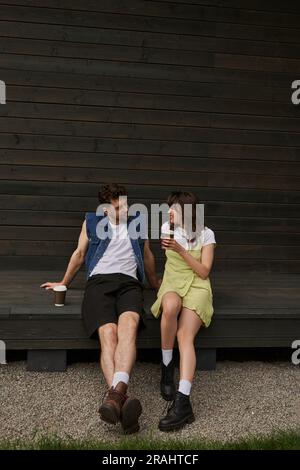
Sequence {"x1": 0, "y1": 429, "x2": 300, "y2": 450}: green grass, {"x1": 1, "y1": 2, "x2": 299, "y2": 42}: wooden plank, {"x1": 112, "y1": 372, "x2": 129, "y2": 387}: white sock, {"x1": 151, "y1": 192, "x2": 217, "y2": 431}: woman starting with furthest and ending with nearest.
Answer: {"x1": 1, "y1": 2, "x2": 299, "y2": 42}: wooden plank, {"x1": 151, "y1": 192, "x2": 217, "y2": 431}: woman, {"x1": 112, "y1": 372, "x2": 129, "y2": 387}: white sock, {"x1": 0, "y1": 429, "x2": 300, "y2": 450}: green grass

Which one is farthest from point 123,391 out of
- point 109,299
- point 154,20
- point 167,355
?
point 154,20

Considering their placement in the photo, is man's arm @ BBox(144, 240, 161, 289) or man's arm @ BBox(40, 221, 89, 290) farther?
man's arm @ BBox(144, 240, 161, 289)

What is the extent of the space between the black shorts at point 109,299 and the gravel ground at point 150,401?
0.34 m

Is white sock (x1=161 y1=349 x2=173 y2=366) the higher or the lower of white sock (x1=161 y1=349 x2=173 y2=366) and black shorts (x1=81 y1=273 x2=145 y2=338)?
the lower

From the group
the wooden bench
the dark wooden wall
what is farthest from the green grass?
the dark wooden wall

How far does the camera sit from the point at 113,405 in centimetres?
270

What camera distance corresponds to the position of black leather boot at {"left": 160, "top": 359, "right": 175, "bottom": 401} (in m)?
3.24

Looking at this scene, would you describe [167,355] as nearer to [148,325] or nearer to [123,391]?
[148,325]

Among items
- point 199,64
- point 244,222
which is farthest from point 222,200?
point 199,64

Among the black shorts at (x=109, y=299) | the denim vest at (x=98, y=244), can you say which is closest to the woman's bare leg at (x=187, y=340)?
the black shorts at (x=109, y=299)

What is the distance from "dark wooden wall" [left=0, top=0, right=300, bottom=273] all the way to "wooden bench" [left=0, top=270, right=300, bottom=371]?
0.89 meters

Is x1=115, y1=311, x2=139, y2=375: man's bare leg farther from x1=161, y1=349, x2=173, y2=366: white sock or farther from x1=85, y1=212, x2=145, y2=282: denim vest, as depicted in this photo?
x1=85, y1=212, x2=145, y2=282: denim vest

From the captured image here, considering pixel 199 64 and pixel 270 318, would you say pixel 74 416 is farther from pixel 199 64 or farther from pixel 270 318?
pixel 199 64

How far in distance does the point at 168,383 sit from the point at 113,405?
0.61 meters
